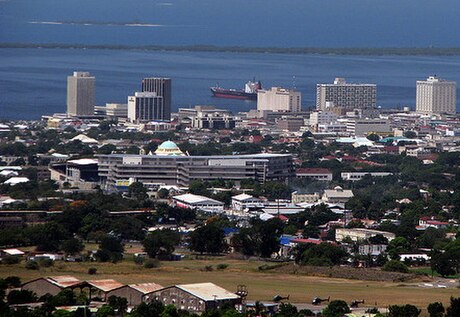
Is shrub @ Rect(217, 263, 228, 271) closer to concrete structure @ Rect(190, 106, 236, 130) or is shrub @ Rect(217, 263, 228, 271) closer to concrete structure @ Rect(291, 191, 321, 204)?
concrete structure @ Rect(291, 191, 321, 204)

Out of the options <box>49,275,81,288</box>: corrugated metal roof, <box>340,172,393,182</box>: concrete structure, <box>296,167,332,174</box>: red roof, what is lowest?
<box>49,275,81,288</box>: corrugated metal roof

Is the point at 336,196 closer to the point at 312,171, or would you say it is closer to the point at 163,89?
the point at 312,171

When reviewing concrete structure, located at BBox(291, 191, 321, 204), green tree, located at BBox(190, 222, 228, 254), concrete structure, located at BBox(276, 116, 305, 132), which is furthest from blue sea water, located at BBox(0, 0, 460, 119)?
green tree, located at BBox(190, 222, 228, 254)

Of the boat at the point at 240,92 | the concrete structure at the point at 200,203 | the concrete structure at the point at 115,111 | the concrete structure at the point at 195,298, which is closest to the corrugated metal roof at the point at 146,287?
the concrete structure at the point at 195,298

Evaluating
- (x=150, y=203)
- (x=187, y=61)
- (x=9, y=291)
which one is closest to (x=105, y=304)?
(x=9, y=291)

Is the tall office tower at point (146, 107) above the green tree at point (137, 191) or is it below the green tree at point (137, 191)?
above

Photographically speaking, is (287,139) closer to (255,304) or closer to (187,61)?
(255,304)

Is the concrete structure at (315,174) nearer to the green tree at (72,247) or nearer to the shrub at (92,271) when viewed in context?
the green tree at (72,247)
